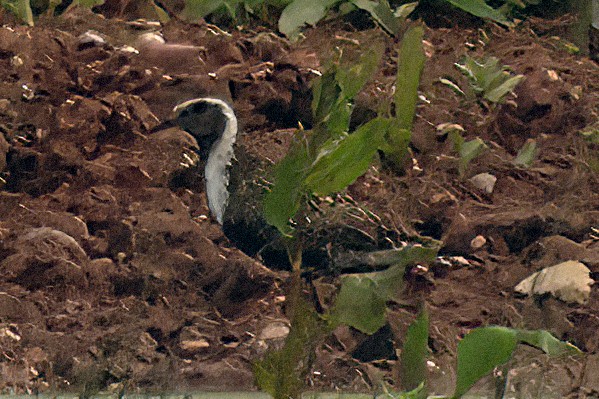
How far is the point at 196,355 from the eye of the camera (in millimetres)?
2023

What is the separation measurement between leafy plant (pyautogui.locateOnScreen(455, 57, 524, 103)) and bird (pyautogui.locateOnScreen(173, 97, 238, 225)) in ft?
2.11

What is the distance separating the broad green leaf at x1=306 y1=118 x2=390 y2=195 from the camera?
5.70ft

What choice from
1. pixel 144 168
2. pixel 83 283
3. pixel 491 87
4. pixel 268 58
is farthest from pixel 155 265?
pixel 491 87

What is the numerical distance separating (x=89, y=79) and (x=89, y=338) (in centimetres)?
82

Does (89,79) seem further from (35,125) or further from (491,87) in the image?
(491,87)

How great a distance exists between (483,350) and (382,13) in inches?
65.8

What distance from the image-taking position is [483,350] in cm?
146

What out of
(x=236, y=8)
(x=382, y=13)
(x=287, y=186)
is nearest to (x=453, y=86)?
(x=382, y=13)

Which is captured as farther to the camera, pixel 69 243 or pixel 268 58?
pixel 268 58

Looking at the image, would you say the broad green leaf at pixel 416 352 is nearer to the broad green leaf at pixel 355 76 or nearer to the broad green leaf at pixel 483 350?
the broad green leaf at pixel 483 350

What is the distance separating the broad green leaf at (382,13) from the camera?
9.66 ft

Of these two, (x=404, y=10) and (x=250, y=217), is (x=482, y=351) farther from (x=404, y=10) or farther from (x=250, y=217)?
(x=404, y=10)

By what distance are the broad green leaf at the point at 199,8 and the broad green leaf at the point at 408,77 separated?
0.71 metres

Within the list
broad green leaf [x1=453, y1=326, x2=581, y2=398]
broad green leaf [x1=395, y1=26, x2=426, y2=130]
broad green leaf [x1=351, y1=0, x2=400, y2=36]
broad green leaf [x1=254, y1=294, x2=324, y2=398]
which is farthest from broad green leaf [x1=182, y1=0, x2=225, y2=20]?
broad green leaf [x1=453, y1=326, x2=581, y2=398]
